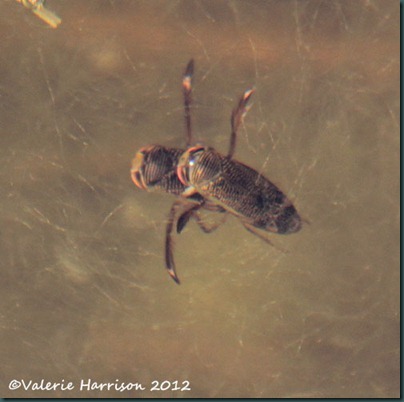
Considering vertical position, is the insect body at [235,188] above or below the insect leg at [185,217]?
above

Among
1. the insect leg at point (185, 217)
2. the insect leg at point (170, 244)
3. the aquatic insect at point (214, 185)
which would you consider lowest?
the insect leg at point (170, 244)

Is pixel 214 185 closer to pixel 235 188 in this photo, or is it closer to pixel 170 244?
pixel 235 188

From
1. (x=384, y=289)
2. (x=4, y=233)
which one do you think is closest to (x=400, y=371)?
(x=384, y=289)

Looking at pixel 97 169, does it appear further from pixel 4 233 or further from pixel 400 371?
pixel 400 371

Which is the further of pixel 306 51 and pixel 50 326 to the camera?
pixel 50 326

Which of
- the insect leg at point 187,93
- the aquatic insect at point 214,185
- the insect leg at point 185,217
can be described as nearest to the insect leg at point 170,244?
the aquatic insect at point 214,185

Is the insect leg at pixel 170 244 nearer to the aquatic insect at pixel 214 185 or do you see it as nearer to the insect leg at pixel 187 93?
the aquatic insect at pixel 214 185

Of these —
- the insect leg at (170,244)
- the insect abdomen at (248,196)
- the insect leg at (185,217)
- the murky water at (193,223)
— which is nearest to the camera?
the insect abdomen at (248,196)

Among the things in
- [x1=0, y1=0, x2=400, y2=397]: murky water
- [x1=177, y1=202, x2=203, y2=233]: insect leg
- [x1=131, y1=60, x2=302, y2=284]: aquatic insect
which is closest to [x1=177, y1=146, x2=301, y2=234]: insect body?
[x1=131, y1=60, x2=302, y2=284]: aquatic insect
